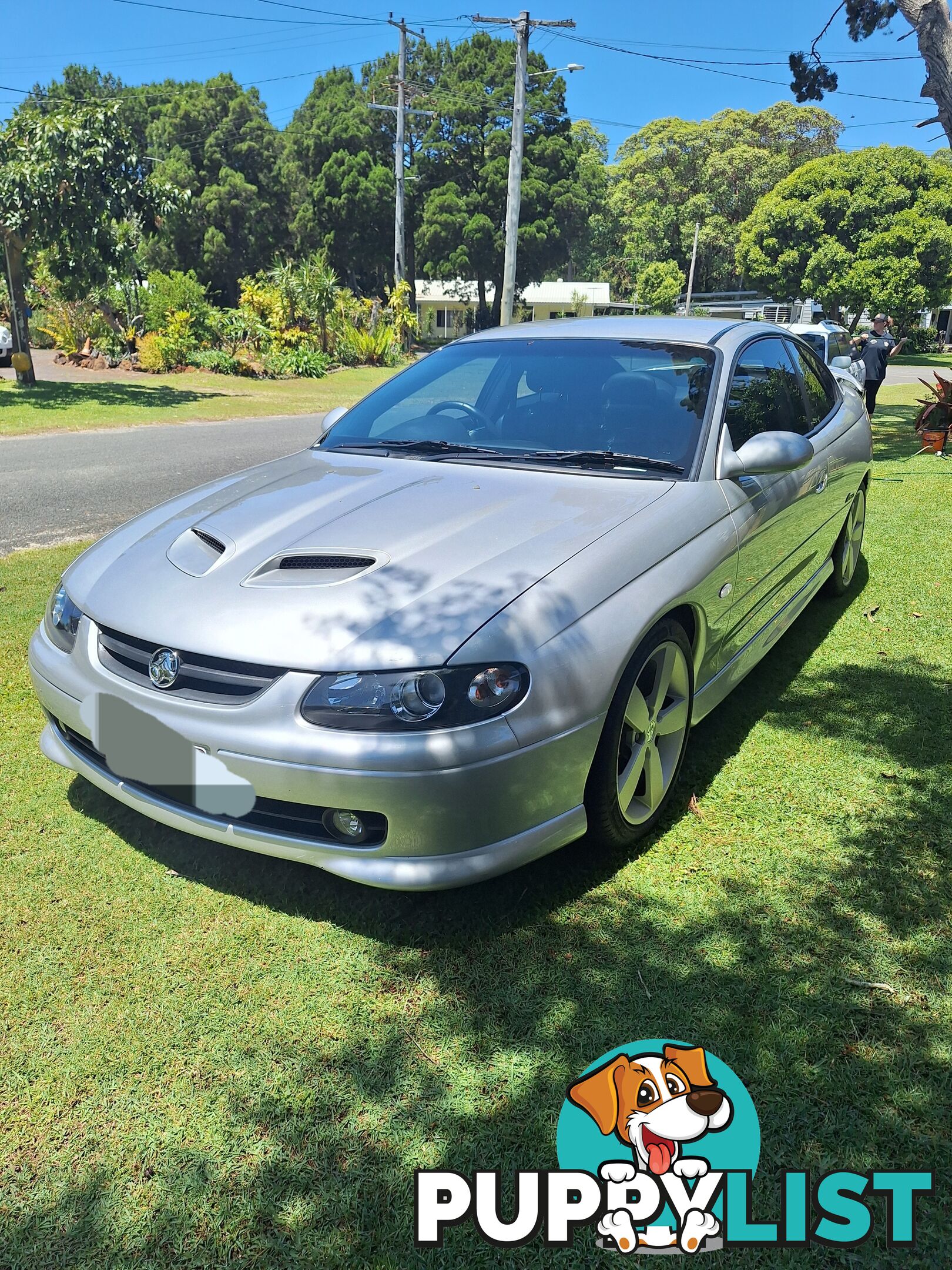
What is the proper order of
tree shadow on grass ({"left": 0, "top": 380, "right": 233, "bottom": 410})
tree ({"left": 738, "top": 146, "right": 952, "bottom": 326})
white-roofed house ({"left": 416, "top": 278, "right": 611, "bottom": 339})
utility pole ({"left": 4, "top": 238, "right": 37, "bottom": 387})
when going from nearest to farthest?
utility pole ({"left": 4, "top": 238, "right": 37, "bottom": 387}), tree shadow on grass ({"left": 0, "top": 380, "right": 233, "bottom": 410}), tree ({"left": 738, "top": 146, "right": 952, "bottom": 326}), white-roofed house ({"left": 416, "top": 278, "right": 611, "bottom": 339})

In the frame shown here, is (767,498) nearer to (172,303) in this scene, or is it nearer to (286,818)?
(286,818)

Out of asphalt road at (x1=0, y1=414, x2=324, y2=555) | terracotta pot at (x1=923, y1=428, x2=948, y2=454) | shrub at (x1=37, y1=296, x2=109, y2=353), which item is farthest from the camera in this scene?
shrub at (x1=37, y1=296, x2=109, y2=353)

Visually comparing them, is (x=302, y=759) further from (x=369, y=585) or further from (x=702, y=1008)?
(x=702, y=1008)

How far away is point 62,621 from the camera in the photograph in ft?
9.69

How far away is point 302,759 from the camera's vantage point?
229 centimetres

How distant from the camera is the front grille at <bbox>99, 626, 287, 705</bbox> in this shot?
2.38 meters

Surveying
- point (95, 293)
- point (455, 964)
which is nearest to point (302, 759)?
point (455, 964)

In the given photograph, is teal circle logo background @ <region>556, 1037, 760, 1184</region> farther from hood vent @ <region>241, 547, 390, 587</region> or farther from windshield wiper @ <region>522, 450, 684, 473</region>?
windshield wiper @ <region>522, 450, 684, 473</region>

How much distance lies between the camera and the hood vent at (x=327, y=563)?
8.69 ft

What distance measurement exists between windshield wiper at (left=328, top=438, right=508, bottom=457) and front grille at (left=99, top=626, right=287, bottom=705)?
1434 mm

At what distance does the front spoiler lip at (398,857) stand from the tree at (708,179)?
189 feet

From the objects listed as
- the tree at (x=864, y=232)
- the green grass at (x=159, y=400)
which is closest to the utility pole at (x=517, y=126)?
the green grass at (x=159, y=400)

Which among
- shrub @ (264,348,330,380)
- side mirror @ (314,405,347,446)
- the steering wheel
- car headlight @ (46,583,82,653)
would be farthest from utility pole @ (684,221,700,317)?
car headlight @ (46,583,82,653)

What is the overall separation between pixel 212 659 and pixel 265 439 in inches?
452
